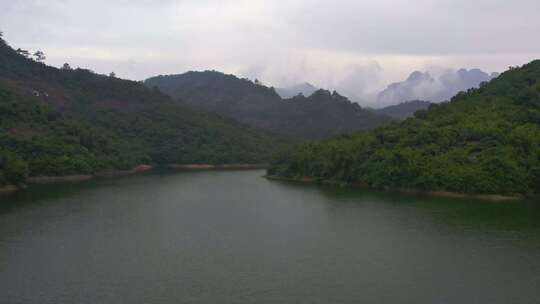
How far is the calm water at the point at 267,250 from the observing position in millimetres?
22875

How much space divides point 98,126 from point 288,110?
75.1m

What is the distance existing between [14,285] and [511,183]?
43.5 metres

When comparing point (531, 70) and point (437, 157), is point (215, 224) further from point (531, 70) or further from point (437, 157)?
point (531, 70)

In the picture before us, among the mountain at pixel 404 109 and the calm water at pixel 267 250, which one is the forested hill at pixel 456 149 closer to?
the calm water at pixel 267 250

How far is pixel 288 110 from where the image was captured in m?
167

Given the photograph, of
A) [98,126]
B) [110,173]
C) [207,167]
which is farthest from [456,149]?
[98,126]

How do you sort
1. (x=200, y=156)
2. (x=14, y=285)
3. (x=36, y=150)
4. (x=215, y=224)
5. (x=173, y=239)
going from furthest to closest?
(x=200, y=156)
(x=36, y=150)
(x=215, y=224)
(x=173, y=239)
(x=14, y=285)

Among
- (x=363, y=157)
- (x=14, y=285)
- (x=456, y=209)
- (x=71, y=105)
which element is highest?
(x=71, y=105)

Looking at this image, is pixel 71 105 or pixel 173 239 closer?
pixel 173 239

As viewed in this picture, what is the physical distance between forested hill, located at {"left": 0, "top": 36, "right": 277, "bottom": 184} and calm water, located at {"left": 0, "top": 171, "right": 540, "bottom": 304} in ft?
72.9

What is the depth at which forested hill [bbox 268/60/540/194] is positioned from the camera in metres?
53.2

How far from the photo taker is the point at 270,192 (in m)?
59.1

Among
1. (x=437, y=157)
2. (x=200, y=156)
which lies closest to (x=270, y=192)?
(x=437, y=157)

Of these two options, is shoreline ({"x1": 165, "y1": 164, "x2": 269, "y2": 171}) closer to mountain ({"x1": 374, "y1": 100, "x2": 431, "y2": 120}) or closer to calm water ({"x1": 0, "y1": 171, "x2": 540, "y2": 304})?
calm water ({"x1": 0, "y1": 171, "x2": 540, "y2": 304})
